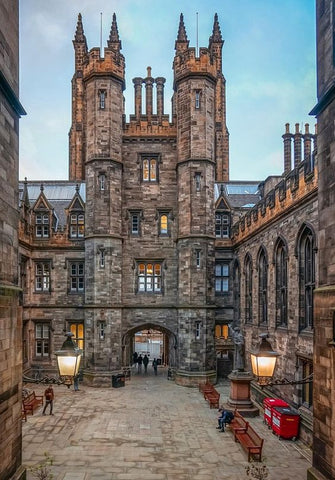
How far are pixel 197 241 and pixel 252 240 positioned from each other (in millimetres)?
3498

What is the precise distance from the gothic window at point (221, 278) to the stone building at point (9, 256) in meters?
20.7

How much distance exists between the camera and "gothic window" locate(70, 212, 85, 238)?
27828mm

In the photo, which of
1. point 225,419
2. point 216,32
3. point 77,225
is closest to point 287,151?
point 216,32

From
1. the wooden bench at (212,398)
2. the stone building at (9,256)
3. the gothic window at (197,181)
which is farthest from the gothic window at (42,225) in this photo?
the stone building at (9,256)

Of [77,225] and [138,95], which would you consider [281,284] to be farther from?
[138,95]

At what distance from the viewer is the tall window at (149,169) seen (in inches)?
1101

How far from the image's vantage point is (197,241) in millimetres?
25891

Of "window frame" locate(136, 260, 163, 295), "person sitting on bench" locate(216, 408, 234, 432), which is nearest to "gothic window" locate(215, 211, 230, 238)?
"window frame" locate(136, 260, 163, 295)

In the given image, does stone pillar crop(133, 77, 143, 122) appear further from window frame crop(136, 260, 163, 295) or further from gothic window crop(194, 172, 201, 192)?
window frame crop(136, 260, 163, 295)

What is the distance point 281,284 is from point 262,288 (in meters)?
3.42

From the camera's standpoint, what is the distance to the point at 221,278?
2883 centimetres

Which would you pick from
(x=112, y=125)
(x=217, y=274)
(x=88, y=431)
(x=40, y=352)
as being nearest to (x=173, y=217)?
(x=217, y=274)

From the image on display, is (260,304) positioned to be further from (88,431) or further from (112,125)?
(112,125)

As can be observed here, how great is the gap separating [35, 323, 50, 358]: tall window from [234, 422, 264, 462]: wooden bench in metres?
15.8
